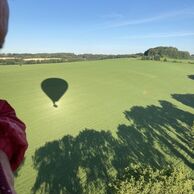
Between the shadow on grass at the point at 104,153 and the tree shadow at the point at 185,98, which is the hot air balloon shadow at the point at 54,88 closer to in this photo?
the shadow on grass at the point at 104,153

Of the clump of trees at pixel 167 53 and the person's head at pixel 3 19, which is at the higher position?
the person's head at pixel 3 19

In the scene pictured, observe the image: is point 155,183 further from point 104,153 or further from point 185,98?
point 185,98

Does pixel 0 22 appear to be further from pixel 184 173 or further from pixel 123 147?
pixel 123 147

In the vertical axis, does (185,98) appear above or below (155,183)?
below

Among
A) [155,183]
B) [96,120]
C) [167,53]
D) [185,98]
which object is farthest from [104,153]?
[167,53]

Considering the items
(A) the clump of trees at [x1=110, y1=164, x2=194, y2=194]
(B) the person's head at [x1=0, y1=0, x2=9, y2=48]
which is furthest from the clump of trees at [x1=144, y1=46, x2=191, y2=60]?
(B) the person's head at [x1=0, y1=0, x2=9, y2=48]

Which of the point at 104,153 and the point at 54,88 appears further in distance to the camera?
the point at 54,88

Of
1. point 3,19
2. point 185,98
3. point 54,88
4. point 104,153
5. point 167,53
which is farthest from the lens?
point 167,53

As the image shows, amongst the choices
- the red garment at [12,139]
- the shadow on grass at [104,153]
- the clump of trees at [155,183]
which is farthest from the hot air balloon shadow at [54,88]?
the red garment at [12,139]
